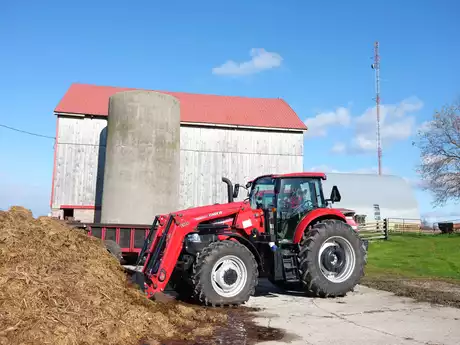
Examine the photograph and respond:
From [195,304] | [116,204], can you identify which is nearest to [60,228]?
[195,304]

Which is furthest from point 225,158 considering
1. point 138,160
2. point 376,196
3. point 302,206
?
point 376,196

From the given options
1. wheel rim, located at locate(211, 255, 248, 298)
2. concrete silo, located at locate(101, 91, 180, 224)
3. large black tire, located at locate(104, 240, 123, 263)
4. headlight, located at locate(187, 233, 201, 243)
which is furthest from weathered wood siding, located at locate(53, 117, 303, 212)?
wheel rim, located at locate(211, 255, 248, 298)

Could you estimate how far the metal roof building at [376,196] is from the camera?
124 feet

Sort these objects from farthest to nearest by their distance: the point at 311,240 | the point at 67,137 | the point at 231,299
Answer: the point at 67,137, the point at 311,240, the point at 231,299

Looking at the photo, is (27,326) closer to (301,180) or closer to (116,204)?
(301,180)

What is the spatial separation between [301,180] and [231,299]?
9.95 feet

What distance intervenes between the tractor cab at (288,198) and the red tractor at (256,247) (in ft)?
0.07

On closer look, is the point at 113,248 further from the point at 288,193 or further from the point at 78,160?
the point at 78,160

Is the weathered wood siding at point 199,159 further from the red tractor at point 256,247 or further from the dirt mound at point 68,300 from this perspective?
the dirt mound at point 68,300

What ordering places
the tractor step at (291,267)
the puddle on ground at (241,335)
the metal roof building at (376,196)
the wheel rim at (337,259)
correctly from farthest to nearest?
the metal roof building at (376,196)
the wheel rim at (337,259)
the tractor step at (291,267)
the puddle on ground at (241,335)

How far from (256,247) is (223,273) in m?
1.08

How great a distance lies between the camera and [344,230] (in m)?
8.70

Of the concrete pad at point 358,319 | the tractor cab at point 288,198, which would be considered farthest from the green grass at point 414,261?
the tractor cab at point 288,198

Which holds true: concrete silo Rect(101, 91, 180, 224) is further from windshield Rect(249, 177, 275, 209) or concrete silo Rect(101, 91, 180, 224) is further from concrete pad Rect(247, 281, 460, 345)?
concrete pad Rect(247, 281, 460, 345)
